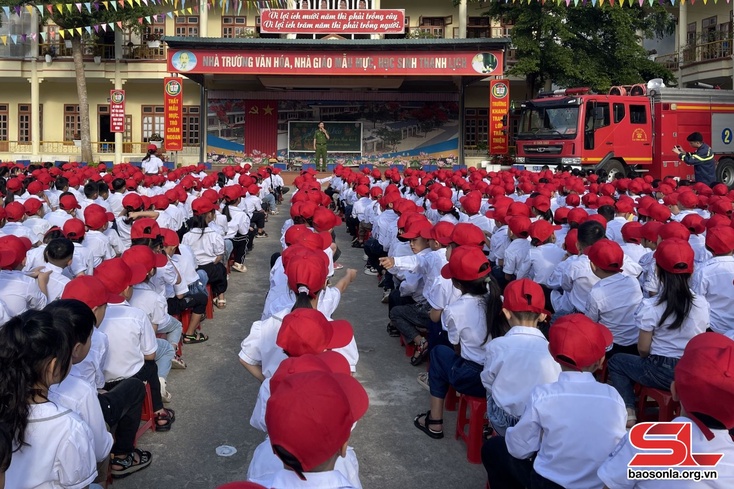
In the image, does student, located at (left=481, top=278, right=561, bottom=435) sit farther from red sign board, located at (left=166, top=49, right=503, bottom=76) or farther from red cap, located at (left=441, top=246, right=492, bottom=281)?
red sign board, located at (left=166, top=49, right=503, bottom=76)

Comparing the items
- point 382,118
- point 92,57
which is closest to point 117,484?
point 382,118

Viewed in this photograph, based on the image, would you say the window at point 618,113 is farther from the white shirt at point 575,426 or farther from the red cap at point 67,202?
the white shirt at point 575,426

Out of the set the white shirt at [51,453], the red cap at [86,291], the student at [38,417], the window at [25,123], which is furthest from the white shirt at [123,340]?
the window at [25,123]

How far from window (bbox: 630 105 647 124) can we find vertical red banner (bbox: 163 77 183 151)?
1475 cm

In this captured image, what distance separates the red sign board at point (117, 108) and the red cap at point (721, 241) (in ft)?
77.3

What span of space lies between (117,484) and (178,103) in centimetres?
2202

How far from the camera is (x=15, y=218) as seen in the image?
24.5 feet

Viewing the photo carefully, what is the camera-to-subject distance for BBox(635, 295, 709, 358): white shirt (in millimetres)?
4246

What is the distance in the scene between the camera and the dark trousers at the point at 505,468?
330cm

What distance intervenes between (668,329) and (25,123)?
102ft

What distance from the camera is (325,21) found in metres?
24.9

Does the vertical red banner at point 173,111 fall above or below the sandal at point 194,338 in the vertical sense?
above

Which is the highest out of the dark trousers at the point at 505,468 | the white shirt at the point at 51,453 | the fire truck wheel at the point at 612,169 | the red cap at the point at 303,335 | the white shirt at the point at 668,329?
the fire truck wheel at the point at 612,169

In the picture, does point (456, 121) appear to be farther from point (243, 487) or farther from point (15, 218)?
point (243, 487)
